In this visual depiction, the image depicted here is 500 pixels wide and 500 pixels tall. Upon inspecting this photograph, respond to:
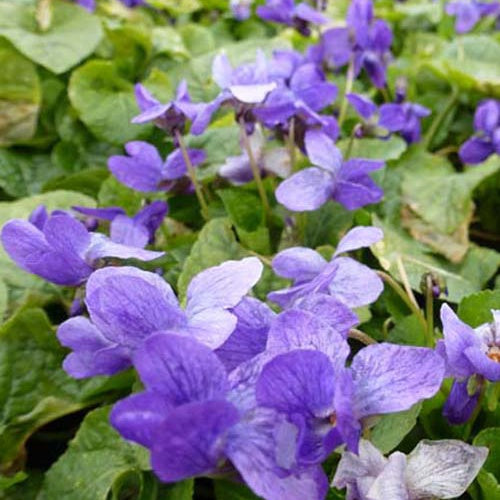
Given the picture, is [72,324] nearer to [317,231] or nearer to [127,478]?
[127,478]

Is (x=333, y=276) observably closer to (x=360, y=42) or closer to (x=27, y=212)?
(x=27, y=212)

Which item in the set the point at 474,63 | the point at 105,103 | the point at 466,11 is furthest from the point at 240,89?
the point at 466,11

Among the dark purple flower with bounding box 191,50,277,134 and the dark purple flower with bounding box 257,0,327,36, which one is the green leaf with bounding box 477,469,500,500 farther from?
the dark purple flower with bounding box 257,0,327,36

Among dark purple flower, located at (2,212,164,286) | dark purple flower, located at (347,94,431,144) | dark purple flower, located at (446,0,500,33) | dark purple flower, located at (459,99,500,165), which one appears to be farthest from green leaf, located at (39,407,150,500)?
dark purple flower, located at (446,0,500,33)

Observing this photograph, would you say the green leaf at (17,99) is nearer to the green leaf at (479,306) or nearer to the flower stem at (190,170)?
the flower stem at (190,170)

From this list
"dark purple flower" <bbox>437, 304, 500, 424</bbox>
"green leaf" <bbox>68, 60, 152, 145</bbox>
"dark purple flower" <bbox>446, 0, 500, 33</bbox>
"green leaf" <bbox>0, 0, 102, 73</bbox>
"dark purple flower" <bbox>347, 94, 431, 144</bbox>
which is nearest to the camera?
"dark purple flower" <bbox>437, 304, 500, 424</bbox>
